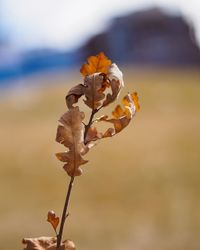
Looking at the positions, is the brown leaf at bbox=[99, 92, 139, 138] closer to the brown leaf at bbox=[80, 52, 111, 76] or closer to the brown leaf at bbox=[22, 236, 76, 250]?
the brown leaf at bbox=[80, 52, 111, 76]

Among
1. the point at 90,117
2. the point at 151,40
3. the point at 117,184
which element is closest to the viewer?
the point at 90,117

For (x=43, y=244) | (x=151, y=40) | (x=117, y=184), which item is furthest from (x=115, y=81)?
(x=151, y=40)

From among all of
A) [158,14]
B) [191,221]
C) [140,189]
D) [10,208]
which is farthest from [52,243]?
[158,14]

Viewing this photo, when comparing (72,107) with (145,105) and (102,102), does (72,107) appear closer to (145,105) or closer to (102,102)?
(102,102)

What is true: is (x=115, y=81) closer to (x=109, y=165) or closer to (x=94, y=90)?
(x=94, y=90)

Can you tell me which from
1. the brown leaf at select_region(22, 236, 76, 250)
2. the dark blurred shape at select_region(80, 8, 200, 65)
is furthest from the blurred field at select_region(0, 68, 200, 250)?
the dark blurred shape at select_region(80, 8, 200, 65)

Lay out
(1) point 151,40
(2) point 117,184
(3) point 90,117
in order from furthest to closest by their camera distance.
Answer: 1. (1) point 151,40
2. (2) point 117,184
3. (3) point 90,117

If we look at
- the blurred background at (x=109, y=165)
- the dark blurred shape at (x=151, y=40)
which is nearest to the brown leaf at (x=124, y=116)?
the blurred background at (x=109, y=165)
